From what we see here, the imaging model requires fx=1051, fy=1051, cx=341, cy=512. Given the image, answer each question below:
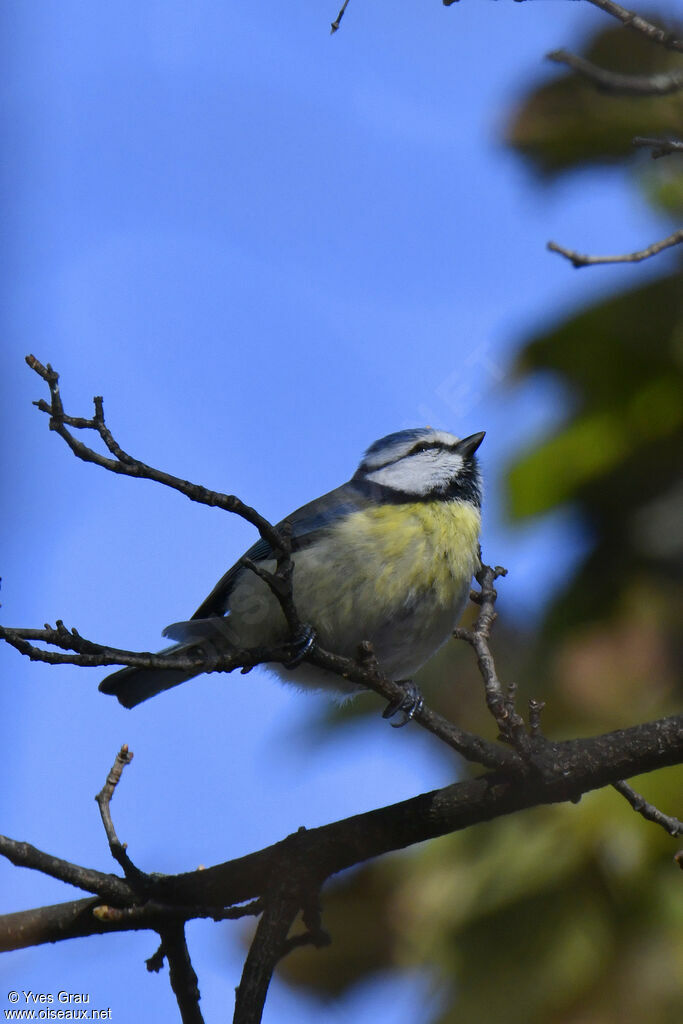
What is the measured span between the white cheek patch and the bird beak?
3 cm

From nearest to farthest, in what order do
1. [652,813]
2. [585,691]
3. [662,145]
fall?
[662,145]
[652,813]
[585,691]

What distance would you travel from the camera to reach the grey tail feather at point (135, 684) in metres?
3.70

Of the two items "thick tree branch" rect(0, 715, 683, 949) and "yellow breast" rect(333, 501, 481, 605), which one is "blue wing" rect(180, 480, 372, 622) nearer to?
"yellow breast" rect(333, 501, 481, 605)

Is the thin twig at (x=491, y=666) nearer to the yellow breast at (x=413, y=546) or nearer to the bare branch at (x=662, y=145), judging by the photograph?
the yellow breast at (x=413, y=546)

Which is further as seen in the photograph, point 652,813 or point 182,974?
point 652,813

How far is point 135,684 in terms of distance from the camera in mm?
3709

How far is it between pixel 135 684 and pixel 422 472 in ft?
4.14

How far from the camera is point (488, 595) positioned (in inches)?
117

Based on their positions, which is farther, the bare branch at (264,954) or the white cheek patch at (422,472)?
the white cheek patch at (422,472)

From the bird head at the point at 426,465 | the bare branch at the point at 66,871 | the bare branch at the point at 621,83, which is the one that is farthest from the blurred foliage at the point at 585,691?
the bare branch at the point at 621,83

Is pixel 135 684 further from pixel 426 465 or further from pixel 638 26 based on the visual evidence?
pixel 638 26

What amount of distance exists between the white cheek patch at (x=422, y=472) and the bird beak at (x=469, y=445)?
3 centimetres

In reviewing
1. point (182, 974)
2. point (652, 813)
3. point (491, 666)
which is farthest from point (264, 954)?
→ point (652, 813)

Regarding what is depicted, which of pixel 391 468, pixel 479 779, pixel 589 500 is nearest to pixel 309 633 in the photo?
pixel 479 779
